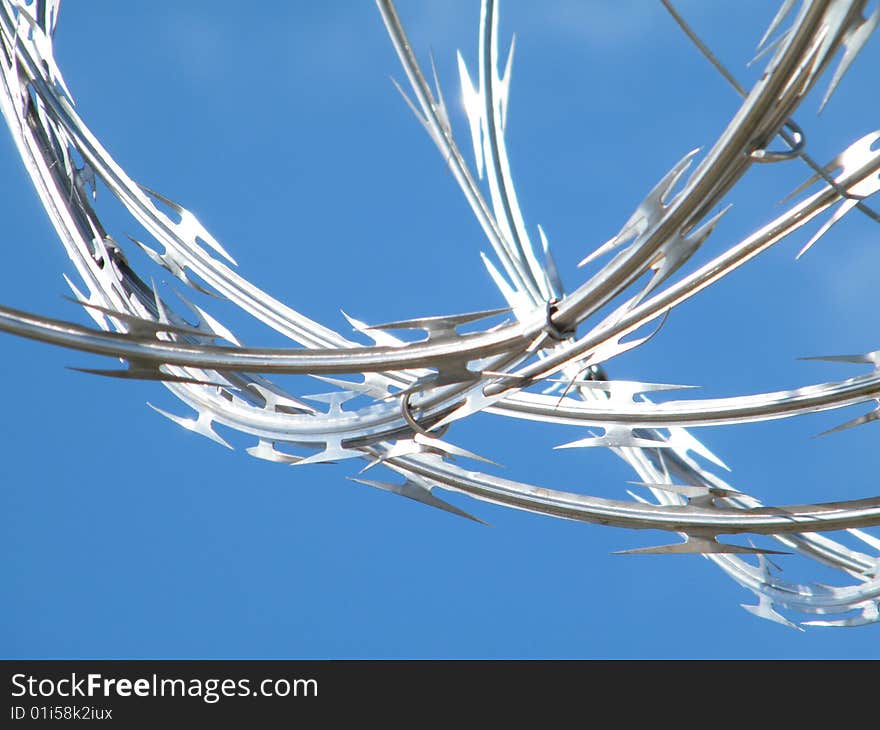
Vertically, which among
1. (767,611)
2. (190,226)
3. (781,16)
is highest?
(190,226)

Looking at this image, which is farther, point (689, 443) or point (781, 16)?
point (689, 443)

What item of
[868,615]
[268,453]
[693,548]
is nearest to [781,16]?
[693,548]

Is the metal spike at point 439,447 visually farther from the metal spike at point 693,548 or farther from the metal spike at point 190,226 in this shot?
the metal spike at point 190,226

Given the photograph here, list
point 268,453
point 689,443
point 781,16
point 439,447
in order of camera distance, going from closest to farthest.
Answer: point 781,16, point 439,447, point 268,453, point 689,443

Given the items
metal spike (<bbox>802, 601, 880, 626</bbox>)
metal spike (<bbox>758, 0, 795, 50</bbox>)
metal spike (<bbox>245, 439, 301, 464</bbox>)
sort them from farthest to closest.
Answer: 1. metal spike (<bbox>802, 601, 880, 626</bbox>)
2. metal spike (<bbox>245, 439, 301, 464</bbox>)
3. metal spike (<bbox>758, 0, 795, 50</bbox>)

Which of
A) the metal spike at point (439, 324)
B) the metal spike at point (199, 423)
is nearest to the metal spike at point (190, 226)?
the metal spike at point (199, 423)

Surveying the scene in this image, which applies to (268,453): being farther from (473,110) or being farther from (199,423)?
(473,110)

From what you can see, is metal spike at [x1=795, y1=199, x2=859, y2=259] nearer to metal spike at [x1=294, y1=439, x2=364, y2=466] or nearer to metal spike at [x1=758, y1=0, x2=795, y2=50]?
metal spike at [x1=758, y1=0, x2=795, y2=50]

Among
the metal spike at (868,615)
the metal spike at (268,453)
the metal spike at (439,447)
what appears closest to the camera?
the metal spike at (439,447)

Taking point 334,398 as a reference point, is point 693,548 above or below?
below

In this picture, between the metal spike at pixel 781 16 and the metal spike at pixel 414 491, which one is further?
the metal spike at pixel 414 491

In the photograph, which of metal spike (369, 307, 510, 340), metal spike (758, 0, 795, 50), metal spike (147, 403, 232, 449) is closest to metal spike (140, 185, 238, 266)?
metal spike (147, 403, 232, 449)

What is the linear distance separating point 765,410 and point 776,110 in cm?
266

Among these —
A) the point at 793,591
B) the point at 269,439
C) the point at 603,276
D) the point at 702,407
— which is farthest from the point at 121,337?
the point at 793,591
